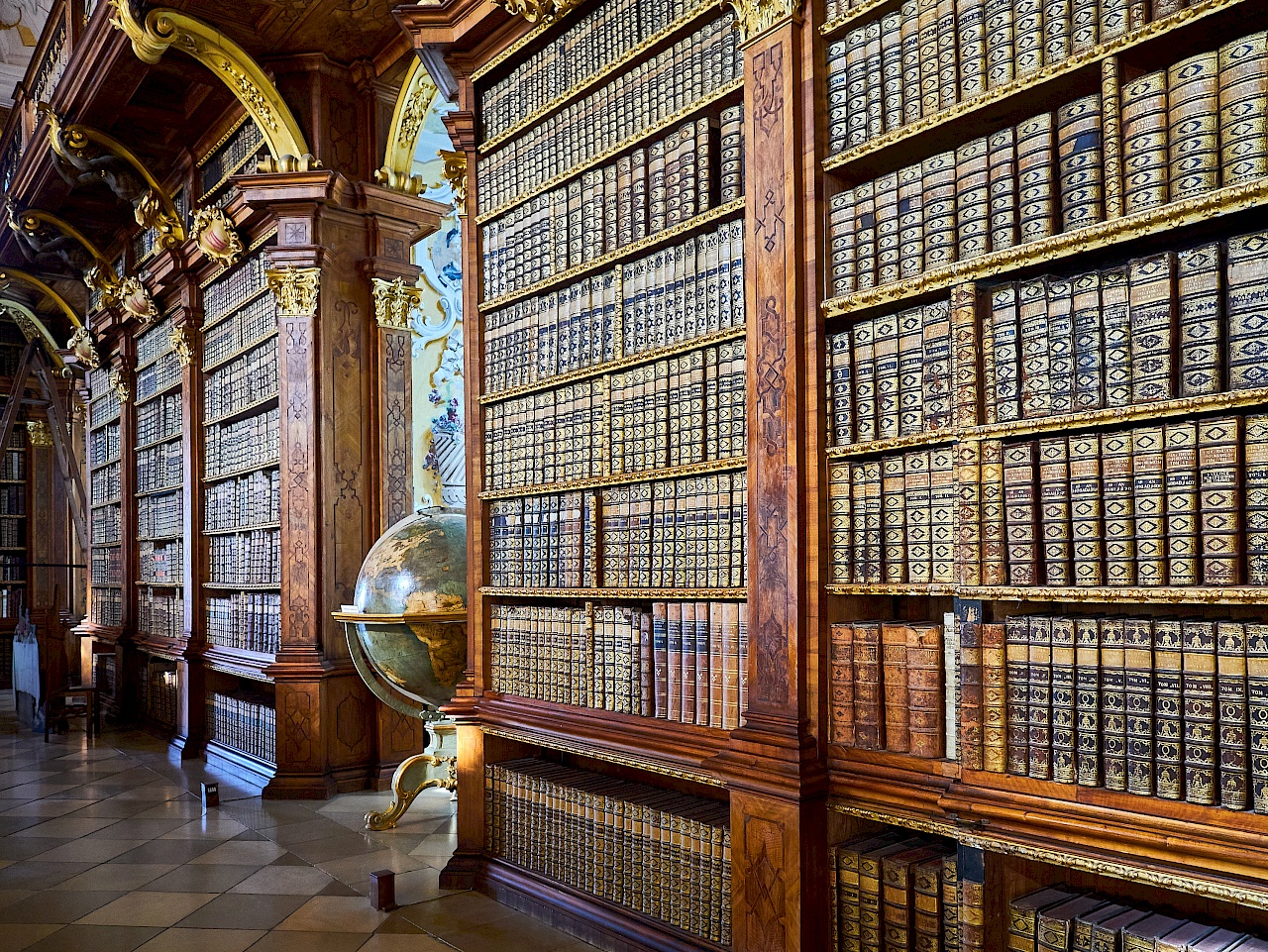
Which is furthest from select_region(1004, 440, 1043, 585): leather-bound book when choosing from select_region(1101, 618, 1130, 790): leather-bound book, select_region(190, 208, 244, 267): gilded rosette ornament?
select_region(190, 208, 244, 267): gilded rosette ornament

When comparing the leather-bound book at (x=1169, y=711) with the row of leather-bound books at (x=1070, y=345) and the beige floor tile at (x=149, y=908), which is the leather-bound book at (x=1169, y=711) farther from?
the beige floor tile at (x=149, y=908)

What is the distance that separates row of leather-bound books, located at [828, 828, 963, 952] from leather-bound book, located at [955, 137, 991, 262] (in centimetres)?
165

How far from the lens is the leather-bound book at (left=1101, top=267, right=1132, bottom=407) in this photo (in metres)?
2.35

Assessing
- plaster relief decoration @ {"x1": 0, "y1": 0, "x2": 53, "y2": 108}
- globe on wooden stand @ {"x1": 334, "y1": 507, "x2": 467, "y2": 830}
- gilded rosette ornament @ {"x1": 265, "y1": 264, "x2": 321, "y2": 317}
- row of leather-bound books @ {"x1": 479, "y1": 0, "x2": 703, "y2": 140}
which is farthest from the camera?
plaster relief decoration @ {"x1": 0, "y1": 0, "x2": 53, "y2": 108}

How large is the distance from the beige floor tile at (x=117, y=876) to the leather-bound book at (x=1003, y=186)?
177 inches

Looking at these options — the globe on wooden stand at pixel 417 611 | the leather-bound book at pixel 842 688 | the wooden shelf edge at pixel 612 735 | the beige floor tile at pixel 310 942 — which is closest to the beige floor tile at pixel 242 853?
the globe on wooden stand at pixel 417 611

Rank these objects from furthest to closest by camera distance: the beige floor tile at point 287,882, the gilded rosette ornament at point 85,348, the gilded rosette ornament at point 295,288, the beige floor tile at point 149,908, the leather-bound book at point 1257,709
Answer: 1. the gilded rosette ornament at point 85,348
2. the gilded rosette ornament at point 295,288
3. the beige floor tile at point 287,882
4. the beige floor tile at point 149,908
5. the leather-bound book at point 1257,709

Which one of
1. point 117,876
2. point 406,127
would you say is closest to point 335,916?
point 117,876

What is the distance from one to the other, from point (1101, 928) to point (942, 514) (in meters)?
1.06

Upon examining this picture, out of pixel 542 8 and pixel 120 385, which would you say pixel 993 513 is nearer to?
pixel 542 8

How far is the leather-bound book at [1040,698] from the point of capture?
8.14ft

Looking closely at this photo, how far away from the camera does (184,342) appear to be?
816 cm

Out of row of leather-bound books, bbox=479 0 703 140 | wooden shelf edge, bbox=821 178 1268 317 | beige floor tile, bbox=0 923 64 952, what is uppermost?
row of leather-bound books, bbox=479 0 703 140

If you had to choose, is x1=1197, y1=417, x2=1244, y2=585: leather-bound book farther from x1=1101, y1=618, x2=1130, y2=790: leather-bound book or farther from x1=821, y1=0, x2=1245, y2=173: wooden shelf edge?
x1=821, y1=0, x2=1245, y2=173: wooden shelf edge
